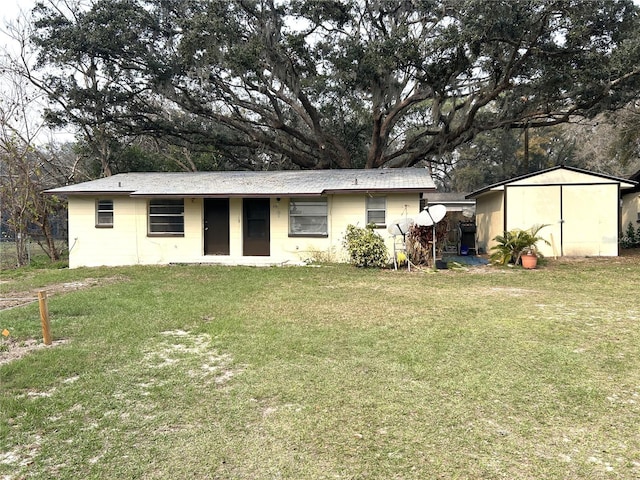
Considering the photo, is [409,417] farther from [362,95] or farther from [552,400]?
[362,95]

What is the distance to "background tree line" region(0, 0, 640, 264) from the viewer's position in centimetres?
1237

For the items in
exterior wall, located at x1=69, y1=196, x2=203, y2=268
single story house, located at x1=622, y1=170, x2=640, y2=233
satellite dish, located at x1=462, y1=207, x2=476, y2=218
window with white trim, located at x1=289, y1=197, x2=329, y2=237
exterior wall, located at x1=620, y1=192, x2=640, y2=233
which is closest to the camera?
window with white trim, located at x1=289, y1=197, x2=329, y2=237

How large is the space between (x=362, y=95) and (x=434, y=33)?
467 cm

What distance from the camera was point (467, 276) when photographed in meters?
10.1

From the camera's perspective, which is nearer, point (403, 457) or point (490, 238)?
point (403, 457)

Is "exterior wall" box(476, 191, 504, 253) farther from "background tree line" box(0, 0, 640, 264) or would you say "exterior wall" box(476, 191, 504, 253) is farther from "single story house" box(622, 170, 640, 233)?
"single story house" box(622, 170, 640, 233)

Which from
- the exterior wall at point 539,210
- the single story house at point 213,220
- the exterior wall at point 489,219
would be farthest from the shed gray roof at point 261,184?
the exterior wall at point 539,210

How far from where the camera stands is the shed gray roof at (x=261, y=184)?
12.2m

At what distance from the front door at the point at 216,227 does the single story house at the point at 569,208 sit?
339 inches

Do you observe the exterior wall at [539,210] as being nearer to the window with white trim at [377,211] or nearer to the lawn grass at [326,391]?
the window with white trim at [377,211]

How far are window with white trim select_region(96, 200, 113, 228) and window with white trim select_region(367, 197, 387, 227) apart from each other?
25.9 ft

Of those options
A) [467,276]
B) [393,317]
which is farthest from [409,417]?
[467,276]

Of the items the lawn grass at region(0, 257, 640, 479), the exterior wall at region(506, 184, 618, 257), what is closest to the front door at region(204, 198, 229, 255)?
the lawn grass at region(0, 257, 640, 479)

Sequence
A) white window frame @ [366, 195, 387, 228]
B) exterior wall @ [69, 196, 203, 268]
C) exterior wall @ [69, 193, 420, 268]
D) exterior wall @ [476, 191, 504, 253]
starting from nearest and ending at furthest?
white window frame @ [366, 195, 387, 228], exterior wall @ [69, 193, 420, 268], exterior wall @ [69, 196, 203, 268], exterior wall @ [476, 191, 504, 253]
